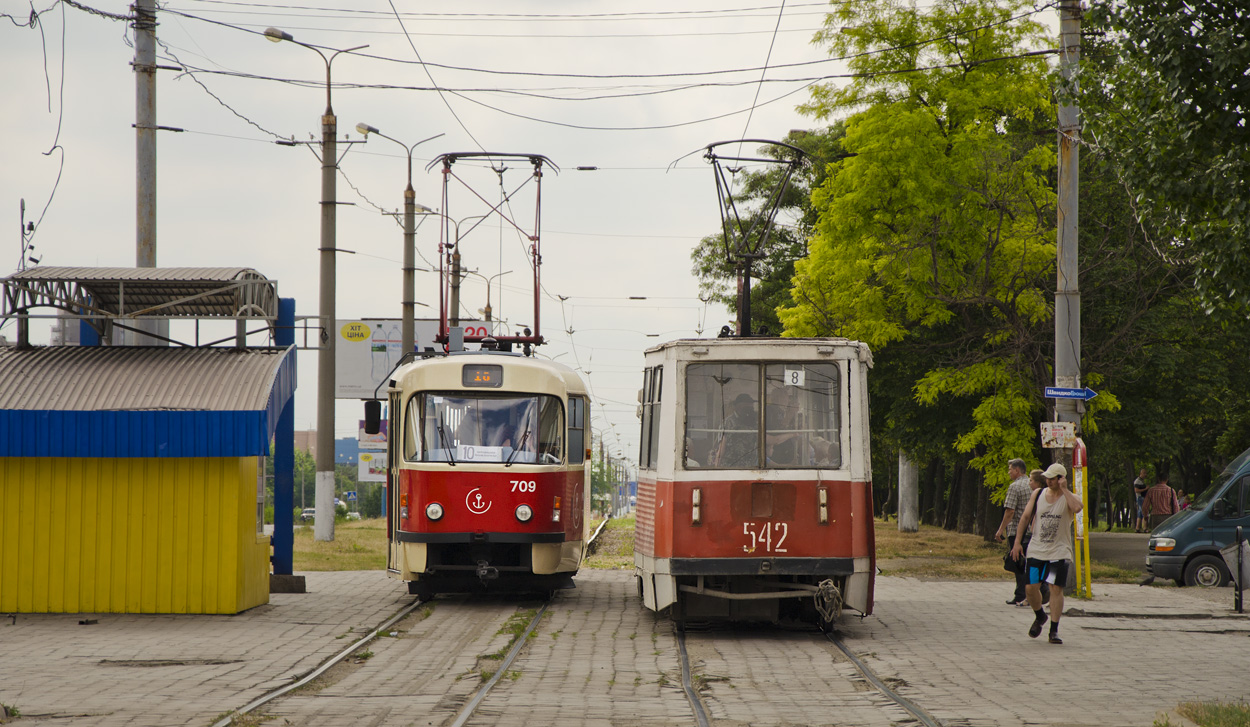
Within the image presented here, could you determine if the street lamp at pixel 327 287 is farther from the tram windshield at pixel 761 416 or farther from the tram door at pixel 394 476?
the tram windshield at pixel 761 416

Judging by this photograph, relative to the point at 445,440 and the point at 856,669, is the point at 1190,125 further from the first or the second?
the point at 445,440

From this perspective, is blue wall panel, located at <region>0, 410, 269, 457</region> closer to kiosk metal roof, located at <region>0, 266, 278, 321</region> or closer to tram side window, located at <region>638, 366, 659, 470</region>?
kiosk metal roof, located at <region>0, 266, 278, 321</region>

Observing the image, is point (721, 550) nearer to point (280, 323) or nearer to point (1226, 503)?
point (280, 323)

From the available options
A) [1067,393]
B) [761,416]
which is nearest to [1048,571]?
[761,416]

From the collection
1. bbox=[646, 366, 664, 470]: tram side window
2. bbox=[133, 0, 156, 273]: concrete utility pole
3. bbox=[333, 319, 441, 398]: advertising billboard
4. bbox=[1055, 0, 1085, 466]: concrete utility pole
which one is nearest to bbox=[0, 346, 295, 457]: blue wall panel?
bbox=[133, 0, 156, 273]: concrete utility pole

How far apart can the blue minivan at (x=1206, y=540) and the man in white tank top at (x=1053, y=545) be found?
8459 millimetres

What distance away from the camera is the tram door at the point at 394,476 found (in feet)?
52.3

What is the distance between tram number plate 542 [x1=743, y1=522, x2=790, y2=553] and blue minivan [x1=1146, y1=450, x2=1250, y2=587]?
A: 989 centimetres

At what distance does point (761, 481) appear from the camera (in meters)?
12.8

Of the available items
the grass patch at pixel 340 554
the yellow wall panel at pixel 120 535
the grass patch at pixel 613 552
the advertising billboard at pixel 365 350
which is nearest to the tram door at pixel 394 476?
the yellow wall panel at pixel 120 535

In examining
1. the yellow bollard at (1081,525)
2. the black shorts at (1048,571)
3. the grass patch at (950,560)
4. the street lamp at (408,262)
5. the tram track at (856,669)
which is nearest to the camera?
the tram track at (856,669)

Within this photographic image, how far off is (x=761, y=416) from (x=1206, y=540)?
34.7ft

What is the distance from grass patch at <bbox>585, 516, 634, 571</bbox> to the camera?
79.3ft

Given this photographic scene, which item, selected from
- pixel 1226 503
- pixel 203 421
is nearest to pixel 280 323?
pixel 203 421
